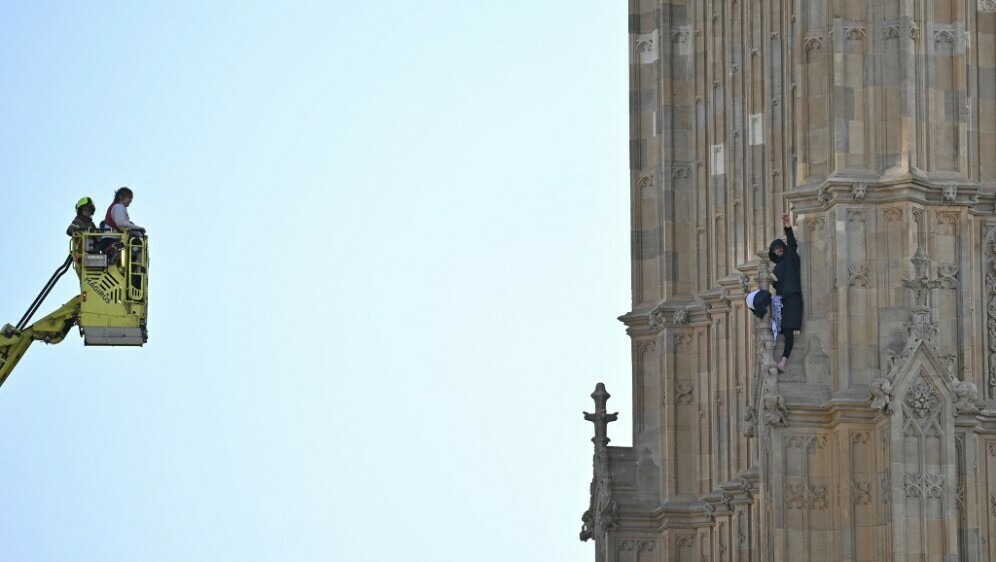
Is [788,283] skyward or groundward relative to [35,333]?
skyward

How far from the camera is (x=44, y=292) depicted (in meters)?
44.0

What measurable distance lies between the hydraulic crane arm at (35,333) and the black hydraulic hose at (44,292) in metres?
0.09

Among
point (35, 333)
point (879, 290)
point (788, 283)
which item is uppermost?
point (788, 283)

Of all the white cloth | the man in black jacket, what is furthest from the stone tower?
the white cloth

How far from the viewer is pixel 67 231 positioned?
44375 mm

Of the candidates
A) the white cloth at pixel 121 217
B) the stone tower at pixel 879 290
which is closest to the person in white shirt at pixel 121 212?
the white cloth at pixel 121 217

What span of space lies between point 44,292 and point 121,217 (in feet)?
4.12

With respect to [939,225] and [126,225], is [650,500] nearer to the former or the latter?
[939,225]

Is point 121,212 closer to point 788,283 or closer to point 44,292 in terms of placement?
point 44,292

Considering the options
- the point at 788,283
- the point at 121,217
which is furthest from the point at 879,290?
the point at 121,217

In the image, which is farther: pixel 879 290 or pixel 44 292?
pixel 879 290

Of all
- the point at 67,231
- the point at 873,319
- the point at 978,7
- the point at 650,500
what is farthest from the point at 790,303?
the point at 67,231

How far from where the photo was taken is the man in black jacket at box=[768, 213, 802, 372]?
5450cm

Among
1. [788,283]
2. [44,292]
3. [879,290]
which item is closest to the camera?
[44,292]
